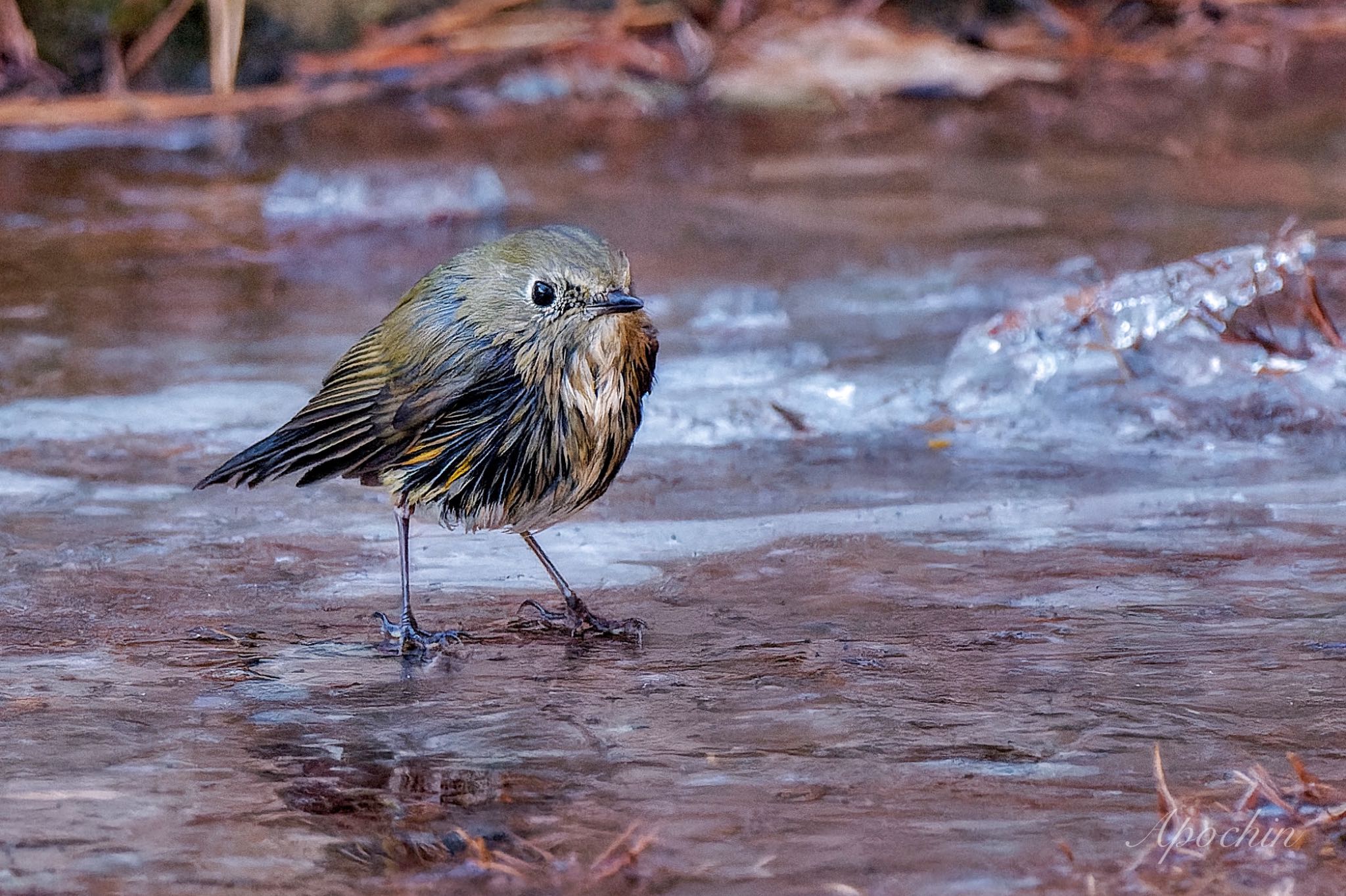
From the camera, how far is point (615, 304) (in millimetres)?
3443

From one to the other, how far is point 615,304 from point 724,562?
78 cm

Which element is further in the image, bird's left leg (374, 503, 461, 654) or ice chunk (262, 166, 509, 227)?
ice chunk (262, 166, 509, 227)

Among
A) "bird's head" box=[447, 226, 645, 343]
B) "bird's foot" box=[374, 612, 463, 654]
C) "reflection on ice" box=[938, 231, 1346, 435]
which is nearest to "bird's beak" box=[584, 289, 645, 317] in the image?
"bird's head" box=[447, 226, 645, 343]

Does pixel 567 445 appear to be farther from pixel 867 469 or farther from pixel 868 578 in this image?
pixel 867 469

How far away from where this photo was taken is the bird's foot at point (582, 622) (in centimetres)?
352

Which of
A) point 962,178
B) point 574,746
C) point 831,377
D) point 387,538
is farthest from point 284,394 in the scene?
point 962,178

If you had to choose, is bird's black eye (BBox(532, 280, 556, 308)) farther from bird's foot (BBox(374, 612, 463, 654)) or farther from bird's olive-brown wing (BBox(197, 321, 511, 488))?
bird's foot (BBox(374, 612, 463, 654))

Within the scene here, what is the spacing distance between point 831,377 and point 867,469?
26.3 inches

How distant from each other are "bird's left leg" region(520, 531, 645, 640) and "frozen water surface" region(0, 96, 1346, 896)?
0.07 m

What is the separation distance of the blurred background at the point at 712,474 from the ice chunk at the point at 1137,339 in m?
0.02

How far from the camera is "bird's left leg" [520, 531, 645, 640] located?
353cm

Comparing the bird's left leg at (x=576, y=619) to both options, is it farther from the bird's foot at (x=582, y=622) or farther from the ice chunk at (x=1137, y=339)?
the ice chunk at (x=1137, y=339)

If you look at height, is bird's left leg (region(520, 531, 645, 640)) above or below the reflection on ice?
below

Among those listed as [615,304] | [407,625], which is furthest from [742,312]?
[407,625]
